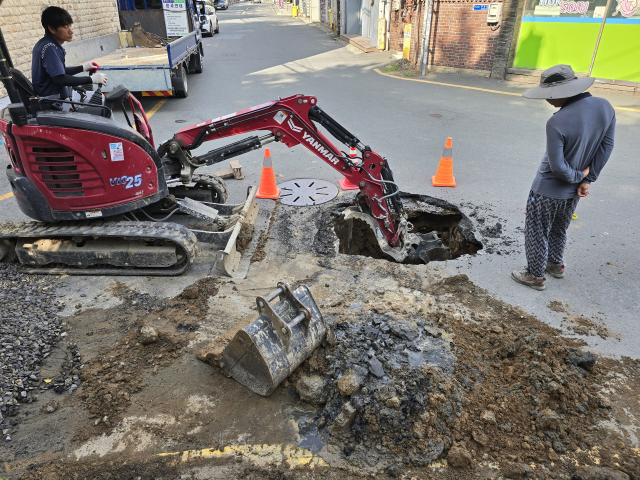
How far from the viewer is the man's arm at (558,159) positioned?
429cm

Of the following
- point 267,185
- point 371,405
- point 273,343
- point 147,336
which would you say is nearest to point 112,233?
point 147,336

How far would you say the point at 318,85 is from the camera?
14422mm

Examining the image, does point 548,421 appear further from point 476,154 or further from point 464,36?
point 464,36

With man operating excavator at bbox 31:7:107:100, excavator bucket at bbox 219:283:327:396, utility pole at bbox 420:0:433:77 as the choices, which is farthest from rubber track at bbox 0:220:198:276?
utility pole at bbox 420:0:433:77

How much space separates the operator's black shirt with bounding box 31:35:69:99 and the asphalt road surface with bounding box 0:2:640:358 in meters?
2.19

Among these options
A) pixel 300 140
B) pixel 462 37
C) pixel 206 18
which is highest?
pixel 206 18

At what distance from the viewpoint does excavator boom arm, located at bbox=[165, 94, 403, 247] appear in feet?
16.8

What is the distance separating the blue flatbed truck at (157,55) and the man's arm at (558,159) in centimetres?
975

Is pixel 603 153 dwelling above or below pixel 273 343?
above

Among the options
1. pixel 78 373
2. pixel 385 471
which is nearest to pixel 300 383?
pixel 385 471

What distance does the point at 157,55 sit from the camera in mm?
13398

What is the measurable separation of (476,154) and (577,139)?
463cm

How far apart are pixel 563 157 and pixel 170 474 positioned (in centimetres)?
444

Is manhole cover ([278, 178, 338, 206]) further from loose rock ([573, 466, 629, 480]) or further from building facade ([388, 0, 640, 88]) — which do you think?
building facade ([388, 0, 640, 88])
